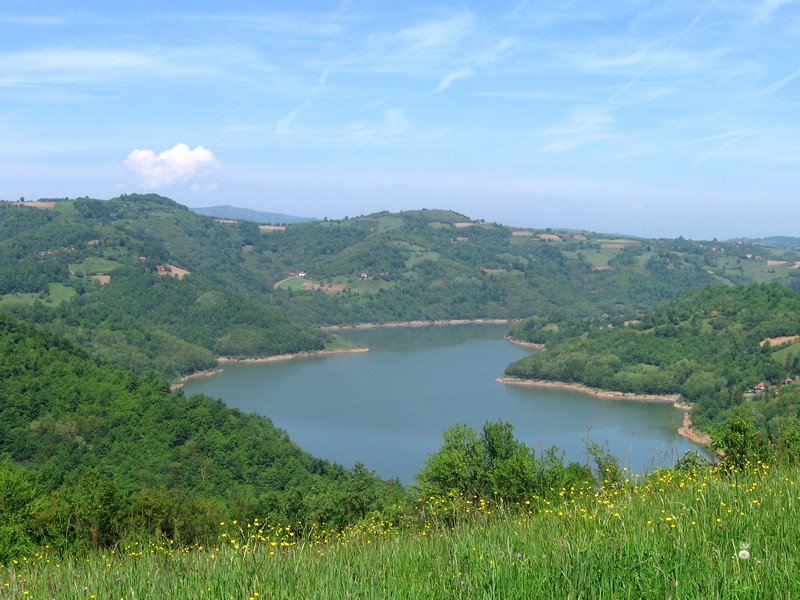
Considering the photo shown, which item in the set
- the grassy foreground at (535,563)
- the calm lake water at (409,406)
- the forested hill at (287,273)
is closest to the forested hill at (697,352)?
the calm lake water at (409,406)

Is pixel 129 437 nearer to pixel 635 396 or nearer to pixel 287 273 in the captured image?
pixel 635 396

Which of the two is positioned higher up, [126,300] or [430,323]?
[126,300]

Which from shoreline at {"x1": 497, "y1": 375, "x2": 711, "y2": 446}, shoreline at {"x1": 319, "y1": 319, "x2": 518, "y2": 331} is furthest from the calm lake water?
shoreline at {"x1": 319, "y1": 319, "x2": 518, "y2": 331}

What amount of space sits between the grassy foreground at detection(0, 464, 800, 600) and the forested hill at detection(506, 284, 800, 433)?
49925mm

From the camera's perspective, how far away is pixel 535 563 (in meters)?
3.30

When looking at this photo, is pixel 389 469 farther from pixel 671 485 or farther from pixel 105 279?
pixel 105 279

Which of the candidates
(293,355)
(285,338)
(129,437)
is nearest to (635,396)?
(293,355)

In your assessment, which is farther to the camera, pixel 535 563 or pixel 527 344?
pixel 527 344

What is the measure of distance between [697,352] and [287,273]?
8968cm

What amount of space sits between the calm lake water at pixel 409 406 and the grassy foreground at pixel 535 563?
2550cm

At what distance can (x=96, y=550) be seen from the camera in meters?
5.32

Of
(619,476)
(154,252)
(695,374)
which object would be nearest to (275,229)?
(154,252)

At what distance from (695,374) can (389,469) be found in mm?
34870

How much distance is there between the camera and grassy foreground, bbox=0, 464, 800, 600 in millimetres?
3029
